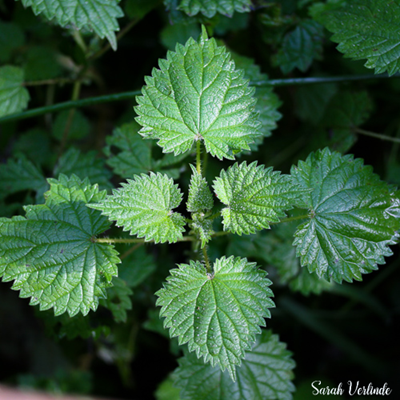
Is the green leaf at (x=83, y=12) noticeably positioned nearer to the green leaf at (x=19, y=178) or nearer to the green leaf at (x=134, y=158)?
the green leaf at (x=134, y=158)

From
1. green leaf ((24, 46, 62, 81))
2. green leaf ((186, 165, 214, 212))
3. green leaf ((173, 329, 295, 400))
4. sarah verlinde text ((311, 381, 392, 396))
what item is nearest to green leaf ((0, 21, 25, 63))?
green leaf ((24, 46, 62, 81))

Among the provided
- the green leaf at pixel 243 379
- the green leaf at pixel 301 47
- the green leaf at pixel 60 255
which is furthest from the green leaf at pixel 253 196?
the green leaf at pixel 301 47

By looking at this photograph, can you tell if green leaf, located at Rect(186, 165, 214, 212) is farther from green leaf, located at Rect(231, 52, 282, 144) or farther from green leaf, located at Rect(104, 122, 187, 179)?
green leaf, located at Rect(231, 52, 282, 144)

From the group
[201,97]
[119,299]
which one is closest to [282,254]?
[119,299]

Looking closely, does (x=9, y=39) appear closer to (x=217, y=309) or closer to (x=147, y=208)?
(x=147, y=208)

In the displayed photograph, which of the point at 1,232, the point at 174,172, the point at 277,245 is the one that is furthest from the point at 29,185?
the point at 277,245

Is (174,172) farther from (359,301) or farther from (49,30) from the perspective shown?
(359,301)
